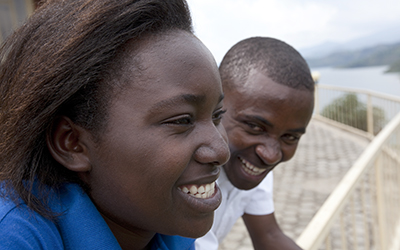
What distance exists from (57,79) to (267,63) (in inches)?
45.9

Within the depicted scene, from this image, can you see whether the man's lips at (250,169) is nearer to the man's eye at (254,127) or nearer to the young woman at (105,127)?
the man's eye at (254,127)

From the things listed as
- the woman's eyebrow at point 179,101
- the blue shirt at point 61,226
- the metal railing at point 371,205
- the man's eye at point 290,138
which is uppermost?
the woman's eyebrow at point 179,101

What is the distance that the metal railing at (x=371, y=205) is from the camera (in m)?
2.00

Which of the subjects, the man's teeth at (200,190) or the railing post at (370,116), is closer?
the man's teeth at (200,190)

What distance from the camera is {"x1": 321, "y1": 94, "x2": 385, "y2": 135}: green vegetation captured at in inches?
401

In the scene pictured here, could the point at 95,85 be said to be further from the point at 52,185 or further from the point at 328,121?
the point at 328,121

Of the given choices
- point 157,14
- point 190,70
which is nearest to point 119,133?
point 190,70

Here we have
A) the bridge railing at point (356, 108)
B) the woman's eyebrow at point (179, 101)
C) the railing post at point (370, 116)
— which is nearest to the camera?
the woman's eyebrow at point (179, 101)

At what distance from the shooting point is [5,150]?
3.28 feet

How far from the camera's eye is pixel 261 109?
5.81ft

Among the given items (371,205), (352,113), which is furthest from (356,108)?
(371,205)

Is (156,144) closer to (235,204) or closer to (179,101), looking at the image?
(179,101)

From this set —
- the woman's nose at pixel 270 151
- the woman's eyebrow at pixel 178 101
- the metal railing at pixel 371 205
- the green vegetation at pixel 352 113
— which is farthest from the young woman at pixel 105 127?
the green vegetation at pixel 352 113

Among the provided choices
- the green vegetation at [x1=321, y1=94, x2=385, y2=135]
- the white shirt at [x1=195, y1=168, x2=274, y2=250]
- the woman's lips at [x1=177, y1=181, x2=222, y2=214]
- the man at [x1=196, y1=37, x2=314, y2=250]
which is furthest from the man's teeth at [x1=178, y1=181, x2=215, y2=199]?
the green vegetation at [x1=321, y1=94, x2=385, y2=135]
